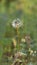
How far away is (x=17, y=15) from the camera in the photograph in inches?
102

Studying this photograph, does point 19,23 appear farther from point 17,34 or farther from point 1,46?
point 1,46

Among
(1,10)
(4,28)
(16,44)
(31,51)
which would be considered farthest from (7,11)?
(31,51)

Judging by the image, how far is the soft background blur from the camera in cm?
248

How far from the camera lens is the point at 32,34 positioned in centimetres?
247

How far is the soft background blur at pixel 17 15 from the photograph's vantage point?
2479mm

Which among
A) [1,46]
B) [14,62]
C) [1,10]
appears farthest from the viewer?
[1,10]

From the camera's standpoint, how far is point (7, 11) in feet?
8.77

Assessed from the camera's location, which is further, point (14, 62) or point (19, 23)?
point (19, 23)

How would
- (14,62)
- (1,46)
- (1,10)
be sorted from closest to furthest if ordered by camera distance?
(14,62) < (1,46) < (1,10)

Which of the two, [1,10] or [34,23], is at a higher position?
[1,10]

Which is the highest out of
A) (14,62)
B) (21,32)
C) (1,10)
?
(1,10)

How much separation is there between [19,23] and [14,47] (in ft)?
0.80

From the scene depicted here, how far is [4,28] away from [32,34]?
0.91 ft

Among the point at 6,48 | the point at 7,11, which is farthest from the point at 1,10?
the point at 6,48
